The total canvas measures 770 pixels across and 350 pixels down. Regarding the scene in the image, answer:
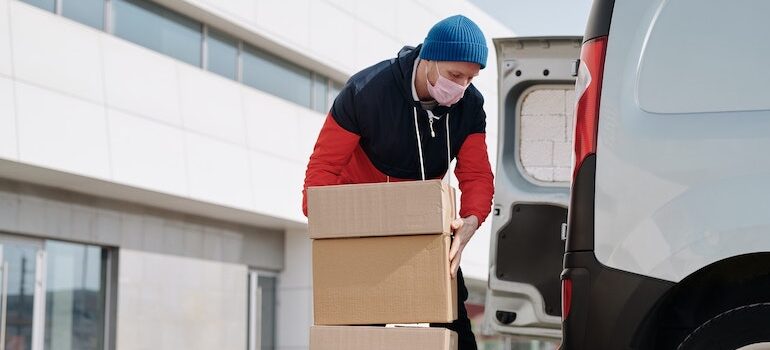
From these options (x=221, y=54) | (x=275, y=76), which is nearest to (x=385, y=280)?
(x=221, y=54)

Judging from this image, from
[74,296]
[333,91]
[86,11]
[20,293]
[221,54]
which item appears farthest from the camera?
[333,91]

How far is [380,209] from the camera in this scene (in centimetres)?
393

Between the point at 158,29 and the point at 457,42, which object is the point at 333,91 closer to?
the point at 158,29

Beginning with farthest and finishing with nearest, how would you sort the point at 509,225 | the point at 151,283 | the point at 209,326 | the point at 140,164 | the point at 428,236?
the point at 209,326 < the point at 151,283 < the point at 140,164 < the point at 509,225 < the point at 428,236

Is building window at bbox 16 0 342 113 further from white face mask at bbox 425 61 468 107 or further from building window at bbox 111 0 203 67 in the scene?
white face mask at bbox 425 61 468 107

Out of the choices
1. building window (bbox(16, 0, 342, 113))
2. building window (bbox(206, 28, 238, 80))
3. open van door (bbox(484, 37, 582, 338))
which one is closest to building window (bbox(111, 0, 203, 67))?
building window (bbox(16, 0, 342, 113))

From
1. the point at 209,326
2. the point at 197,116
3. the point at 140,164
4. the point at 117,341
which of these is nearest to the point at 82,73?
the point at 140,164

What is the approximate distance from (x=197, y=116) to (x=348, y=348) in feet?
41.8

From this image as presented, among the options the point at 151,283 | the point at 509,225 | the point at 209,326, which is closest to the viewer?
the point at 509,225

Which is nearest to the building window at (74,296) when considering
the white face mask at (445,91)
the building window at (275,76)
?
the building window at (275,76)

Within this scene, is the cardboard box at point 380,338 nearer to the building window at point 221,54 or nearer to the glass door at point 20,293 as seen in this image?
the glass door at point 20,293

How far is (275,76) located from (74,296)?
5432 millimetres

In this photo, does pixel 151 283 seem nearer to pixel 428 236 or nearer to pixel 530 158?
pixel 530 158

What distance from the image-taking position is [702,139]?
3455mm
